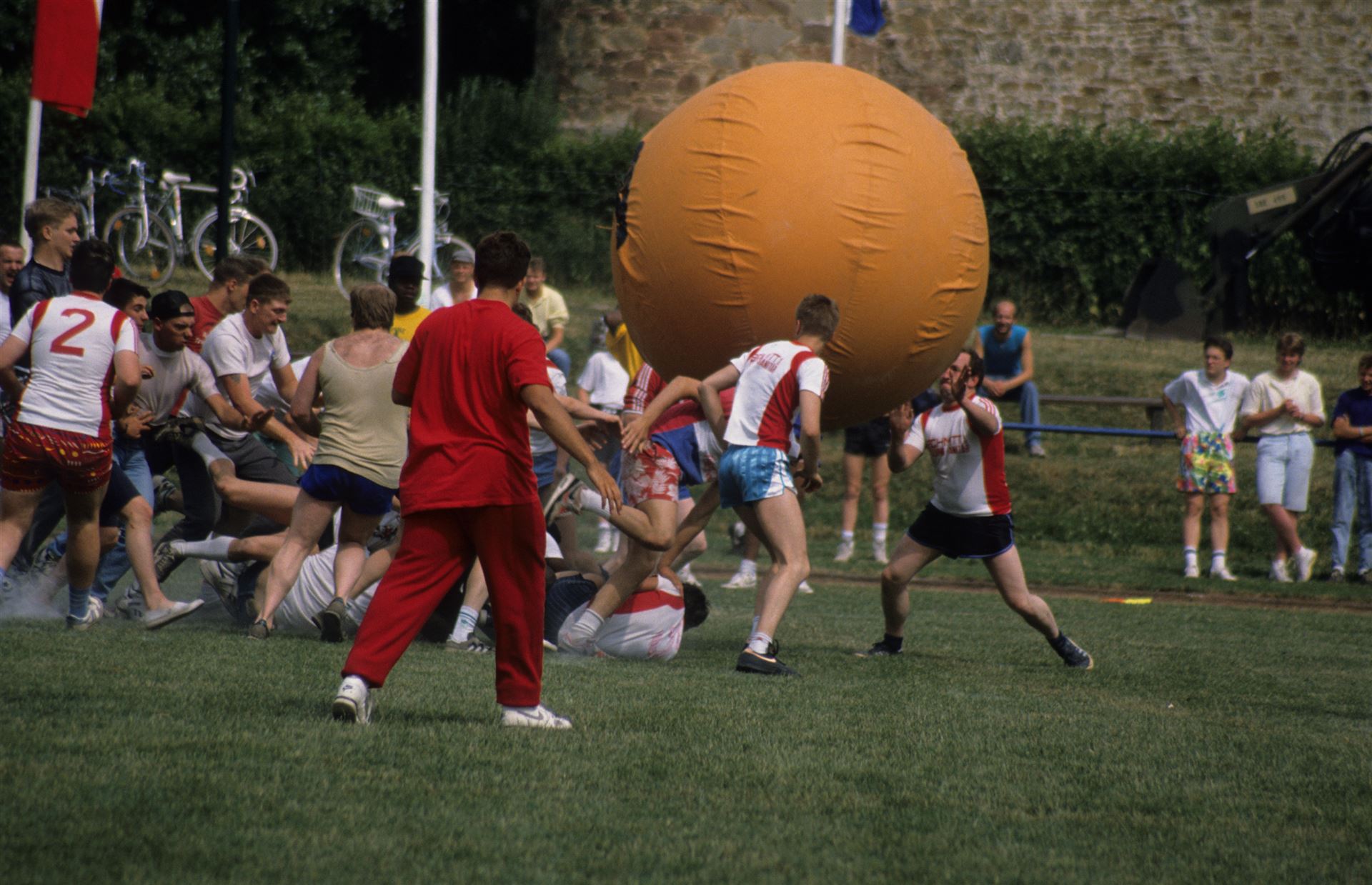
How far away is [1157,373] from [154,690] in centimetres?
1522

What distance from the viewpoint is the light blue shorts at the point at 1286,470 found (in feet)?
42.5

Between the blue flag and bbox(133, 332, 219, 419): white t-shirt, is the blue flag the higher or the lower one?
the higher one

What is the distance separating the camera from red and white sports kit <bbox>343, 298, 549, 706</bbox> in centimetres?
520

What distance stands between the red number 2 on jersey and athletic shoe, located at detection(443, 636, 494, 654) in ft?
7.38

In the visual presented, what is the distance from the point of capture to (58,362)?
700cm

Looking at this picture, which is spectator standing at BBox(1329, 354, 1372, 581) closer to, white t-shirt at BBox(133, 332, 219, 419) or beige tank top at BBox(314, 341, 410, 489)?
beige tank top at BBox(314, 341, 410, 489)

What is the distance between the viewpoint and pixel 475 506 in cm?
517

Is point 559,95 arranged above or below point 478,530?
above

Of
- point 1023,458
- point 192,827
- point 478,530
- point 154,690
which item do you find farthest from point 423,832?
point 1023,458

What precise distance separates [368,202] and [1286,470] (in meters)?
11.5

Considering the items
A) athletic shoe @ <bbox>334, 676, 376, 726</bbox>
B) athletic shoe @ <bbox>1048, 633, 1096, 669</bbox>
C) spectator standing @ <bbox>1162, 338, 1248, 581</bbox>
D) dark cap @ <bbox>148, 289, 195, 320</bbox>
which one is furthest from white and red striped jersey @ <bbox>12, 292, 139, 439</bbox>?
spectator standing @ <bbox>1162, 338, 1248, 581</bbox>

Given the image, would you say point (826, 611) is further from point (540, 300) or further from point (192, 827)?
point (192, 827)

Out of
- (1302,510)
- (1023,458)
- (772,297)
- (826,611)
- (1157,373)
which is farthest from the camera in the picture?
(1157,373)

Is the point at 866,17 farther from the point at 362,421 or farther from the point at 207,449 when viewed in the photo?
the point at 362,421
